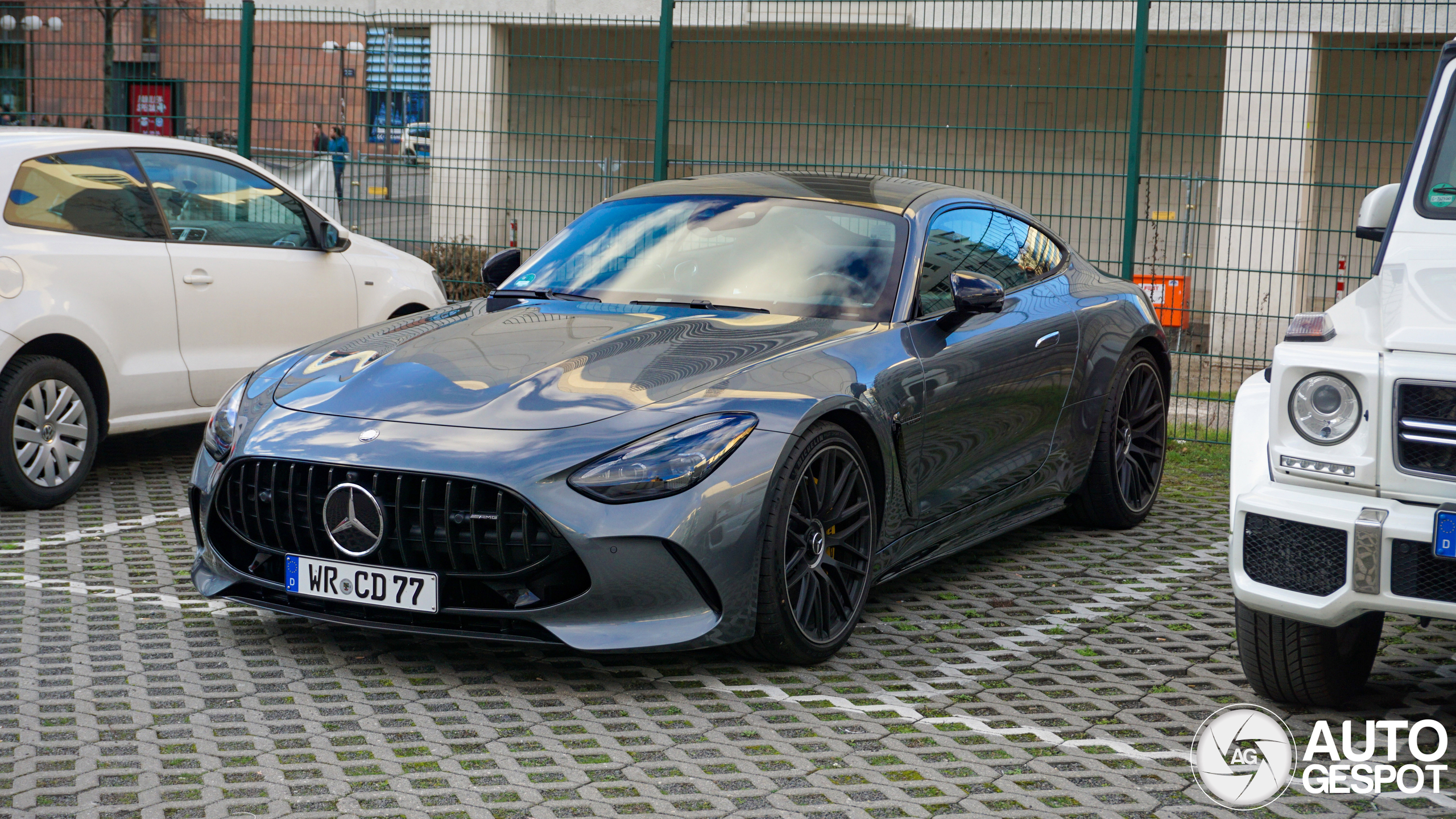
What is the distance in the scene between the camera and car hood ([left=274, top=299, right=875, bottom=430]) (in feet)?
14.7

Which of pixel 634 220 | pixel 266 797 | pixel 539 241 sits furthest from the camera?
pixel 539 241

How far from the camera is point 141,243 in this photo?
706cm

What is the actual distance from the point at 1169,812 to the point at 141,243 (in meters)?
5.49

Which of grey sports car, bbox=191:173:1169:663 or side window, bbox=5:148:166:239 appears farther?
side window, bbox=5:148:166:239

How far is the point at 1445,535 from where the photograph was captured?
11.9 feet

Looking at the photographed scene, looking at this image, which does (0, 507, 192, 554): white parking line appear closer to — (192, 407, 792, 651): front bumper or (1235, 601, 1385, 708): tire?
(192, 407, 792, 651): front bumper

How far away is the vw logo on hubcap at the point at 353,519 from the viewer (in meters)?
4.35

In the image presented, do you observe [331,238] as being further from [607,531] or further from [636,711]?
[636,711]

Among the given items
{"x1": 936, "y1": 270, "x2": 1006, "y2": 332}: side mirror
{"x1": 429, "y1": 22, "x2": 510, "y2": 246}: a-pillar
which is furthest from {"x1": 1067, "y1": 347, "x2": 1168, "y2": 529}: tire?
{"x1": 429, "y1": 22, "x2": 510, "y2": 246}: a-pillar

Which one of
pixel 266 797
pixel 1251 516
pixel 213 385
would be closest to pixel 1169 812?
pixel 1251 516

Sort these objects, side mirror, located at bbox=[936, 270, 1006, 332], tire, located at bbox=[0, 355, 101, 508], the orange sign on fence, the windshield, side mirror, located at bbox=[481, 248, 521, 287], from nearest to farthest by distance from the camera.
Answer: side mirror, located at bbox=[936, 270, 1006, 332], the windshield, side mirror, located at bbox=[481, 248, 521, 287], tire, located at bbox=[0, 355, 101, 508], the orange sign on fence

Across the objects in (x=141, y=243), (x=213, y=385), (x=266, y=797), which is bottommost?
(x=266, y=797)

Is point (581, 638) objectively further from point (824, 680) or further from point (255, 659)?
point (255, 659)

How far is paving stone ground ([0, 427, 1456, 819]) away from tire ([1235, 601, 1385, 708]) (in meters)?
0.10
